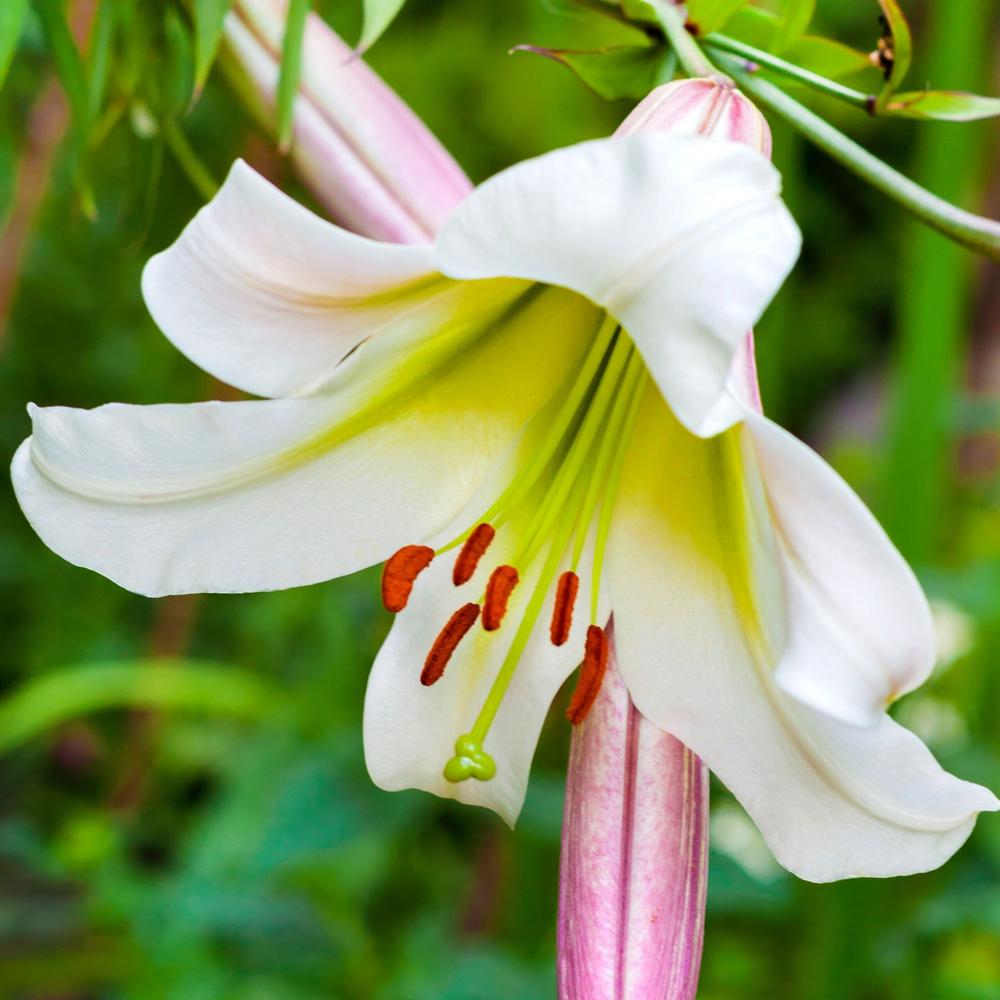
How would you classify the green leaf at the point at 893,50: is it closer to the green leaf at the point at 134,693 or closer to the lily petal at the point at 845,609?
the lily petal at the point at 845,609

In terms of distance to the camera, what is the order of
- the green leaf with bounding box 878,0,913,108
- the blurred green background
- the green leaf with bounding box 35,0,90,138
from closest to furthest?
1. the green leaf with bounding box 878,0,913,108
2. the green leaf with bounding box 35,0,90,138
3. the blurred green background

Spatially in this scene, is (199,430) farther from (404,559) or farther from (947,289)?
(947,289)

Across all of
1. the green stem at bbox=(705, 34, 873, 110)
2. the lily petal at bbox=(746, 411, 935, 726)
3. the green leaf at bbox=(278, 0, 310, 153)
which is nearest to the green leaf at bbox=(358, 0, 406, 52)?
the green leaf at bbox=(278, 0, 310, 153)

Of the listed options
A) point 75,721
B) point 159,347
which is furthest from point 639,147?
point 75,721

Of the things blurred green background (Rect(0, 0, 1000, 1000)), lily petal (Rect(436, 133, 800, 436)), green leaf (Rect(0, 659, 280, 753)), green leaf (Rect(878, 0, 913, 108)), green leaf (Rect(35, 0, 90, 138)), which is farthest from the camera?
green leaf (Rect(0, 659, 280, 753))

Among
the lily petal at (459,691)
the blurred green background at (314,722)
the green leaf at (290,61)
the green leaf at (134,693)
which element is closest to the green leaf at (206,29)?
the green leaf at (290,61)

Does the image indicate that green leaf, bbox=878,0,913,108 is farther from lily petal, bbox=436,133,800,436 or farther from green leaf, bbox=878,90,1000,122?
lily petal, bbox=436,133,800,436
